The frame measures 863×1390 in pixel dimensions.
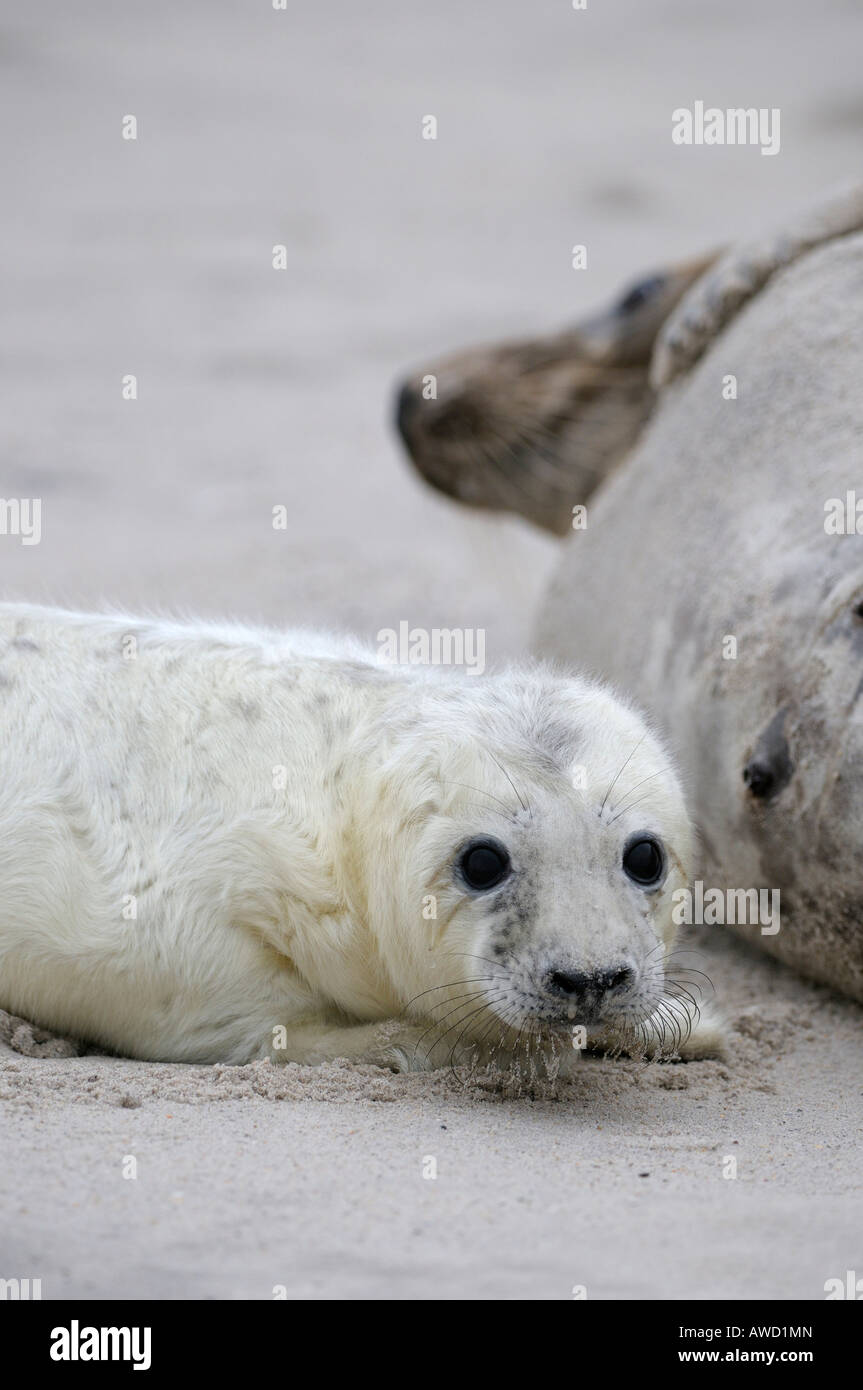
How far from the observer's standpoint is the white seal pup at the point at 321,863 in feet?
8.38

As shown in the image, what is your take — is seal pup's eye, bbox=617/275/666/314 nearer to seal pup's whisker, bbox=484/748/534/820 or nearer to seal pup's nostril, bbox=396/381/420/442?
seal pup's nostril, bbox=396/381/420/442

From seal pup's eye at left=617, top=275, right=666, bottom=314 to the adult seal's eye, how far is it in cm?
370

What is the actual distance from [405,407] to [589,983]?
4.00m

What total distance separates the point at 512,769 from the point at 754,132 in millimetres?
15816

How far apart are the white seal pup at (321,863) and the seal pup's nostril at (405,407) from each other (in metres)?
3.33

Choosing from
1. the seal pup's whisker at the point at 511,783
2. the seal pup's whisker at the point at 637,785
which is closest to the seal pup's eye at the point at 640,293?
the seal pup's whisker at the point at 637,785

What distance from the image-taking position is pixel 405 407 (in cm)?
608

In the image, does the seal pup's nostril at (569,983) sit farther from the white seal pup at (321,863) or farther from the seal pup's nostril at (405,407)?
the seal pup's nostril at (405,407)

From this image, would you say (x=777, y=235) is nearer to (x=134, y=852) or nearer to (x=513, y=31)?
(x=134, y=852)

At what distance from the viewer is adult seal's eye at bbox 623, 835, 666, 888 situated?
8.54ft

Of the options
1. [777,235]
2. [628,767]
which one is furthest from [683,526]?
[628,767]

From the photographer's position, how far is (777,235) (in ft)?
15.9

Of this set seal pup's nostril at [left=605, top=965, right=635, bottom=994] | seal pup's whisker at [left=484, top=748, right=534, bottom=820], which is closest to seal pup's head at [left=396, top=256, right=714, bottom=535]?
seal pup's whisker at [left=484, top=748, right=534, bottom=820]

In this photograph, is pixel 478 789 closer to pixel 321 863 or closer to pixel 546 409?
pixel 321 863
